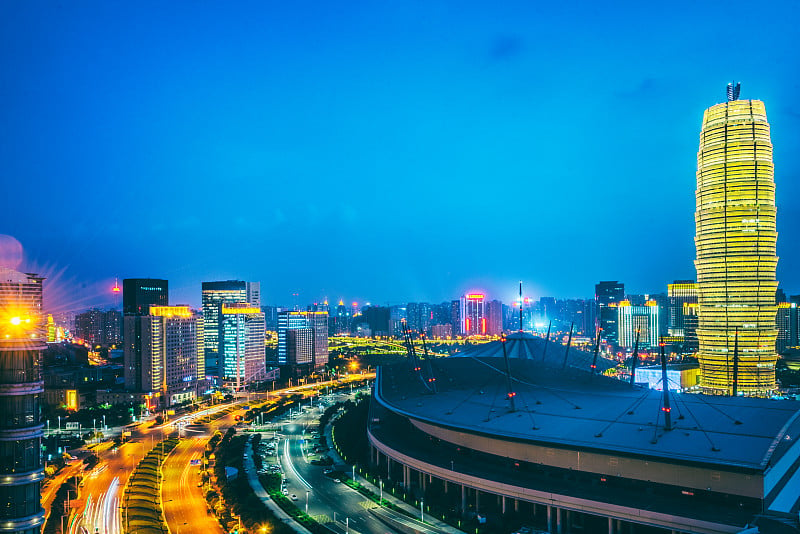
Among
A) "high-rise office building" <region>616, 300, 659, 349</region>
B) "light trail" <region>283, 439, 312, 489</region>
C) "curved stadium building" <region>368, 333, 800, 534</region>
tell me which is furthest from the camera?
"high-rise office building" <region>616, 300, 659, 349</region>

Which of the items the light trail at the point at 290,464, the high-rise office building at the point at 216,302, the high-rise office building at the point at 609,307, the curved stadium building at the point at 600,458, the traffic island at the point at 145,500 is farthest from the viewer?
the high-rise office building at the point at 609,307

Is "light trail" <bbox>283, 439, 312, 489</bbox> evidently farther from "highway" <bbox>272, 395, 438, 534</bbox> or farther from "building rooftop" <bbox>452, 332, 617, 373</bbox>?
"building rooftop" <bbox>452, 332, 617, 373</bbox>

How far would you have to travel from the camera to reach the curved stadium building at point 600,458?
22984 mm

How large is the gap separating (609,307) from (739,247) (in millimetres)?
85328

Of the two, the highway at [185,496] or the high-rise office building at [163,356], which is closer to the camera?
the highway at [185,496]

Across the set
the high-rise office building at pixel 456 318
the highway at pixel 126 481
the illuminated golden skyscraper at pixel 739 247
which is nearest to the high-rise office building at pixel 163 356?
the highway at pixel 126 481

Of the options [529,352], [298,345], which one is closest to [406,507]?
[529,352]

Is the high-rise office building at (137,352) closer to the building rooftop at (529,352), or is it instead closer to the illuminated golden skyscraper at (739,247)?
the building rooftop at (529,352)

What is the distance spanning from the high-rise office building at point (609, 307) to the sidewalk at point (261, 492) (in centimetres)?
10899

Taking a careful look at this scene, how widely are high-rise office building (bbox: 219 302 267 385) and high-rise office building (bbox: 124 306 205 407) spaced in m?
11.2

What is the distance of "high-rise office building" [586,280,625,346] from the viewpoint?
137 m

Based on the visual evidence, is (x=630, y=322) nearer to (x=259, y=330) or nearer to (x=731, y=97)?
(x=731, y=97)

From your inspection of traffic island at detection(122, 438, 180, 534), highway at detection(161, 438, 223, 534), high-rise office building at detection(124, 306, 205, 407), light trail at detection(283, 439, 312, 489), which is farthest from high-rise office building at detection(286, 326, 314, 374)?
traffic island at detection(122, 438, 180, 534)

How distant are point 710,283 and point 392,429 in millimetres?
41133
